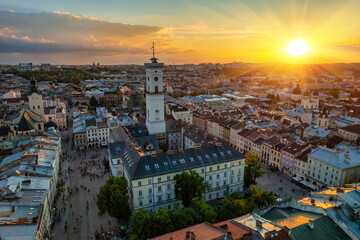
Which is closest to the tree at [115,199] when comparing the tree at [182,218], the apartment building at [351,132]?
the tree at [182,218]

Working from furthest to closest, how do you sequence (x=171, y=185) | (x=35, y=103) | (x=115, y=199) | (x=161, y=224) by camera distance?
(x=35, y=103) → (x=171, y=185) → (x=115, y=199) → (x=161, y=224)

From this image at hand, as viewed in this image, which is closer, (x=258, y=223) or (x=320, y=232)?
(x=258, y=223)

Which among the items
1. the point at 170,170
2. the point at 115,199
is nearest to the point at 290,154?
the point at 170,170

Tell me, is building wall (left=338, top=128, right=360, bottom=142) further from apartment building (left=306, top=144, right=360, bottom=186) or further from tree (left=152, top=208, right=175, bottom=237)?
tree (left=152, top=208, right=175, bottom=237)

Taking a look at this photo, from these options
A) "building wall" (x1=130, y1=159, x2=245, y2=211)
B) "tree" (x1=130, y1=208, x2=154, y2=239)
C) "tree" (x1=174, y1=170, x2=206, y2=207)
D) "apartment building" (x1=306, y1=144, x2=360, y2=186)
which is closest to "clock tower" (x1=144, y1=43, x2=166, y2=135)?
"building wall" (x1=130, y1=159, x2=245, y2=211)

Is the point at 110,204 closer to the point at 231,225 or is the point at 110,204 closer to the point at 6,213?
the point at 6,213

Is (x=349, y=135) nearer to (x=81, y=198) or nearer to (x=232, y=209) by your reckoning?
(x=232, y=209)
